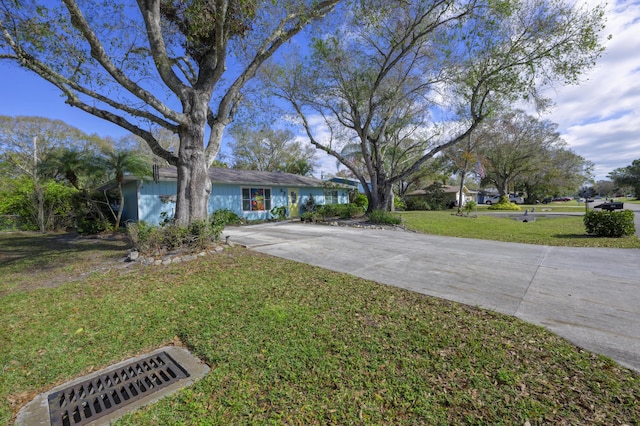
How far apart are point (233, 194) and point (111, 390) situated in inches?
515

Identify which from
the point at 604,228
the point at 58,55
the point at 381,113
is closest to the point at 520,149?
the point at 381,113

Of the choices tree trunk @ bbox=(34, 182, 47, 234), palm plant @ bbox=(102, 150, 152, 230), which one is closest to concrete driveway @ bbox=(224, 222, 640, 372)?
palm plant @ bbox=(102, 150, 152, 230)

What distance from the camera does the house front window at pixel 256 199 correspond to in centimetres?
1519

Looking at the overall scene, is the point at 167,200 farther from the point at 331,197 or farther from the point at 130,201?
the point at 331,197

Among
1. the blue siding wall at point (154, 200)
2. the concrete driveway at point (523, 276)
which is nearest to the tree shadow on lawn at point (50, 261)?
the blue siding wall at point (154, 200)

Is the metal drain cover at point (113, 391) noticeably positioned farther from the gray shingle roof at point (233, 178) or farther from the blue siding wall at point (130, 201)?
the blue siding wall at point (130, 201)

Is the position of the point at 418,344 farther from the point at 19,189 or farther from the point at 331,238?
the point at 19,189

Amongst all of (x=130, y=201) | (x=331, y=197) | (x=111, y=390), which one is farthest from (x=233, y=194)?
(x=111, y=390)

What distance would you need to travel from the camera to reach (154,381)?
2258mm

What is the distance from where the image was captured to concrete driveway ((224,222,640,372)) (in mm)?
2959

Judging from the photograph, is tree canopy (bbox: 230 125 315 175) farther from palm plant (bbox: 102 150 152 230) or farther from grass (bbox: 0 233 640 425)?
grass (bbox: 0 233 640 425)

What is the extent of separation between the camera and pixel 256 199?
15656 mm

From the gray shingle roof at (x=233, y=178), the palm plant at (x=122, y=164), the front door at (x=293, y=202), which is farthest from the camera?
the front door at (x=293, y=202)

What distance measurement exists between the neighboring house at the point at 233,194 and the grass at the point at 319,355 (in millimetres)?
6029
